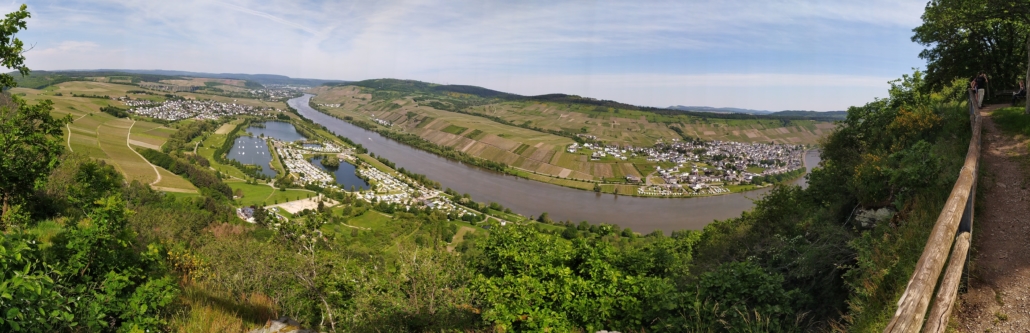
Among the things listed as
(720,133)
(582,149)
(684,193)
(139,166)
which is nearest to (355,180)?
(139,166)

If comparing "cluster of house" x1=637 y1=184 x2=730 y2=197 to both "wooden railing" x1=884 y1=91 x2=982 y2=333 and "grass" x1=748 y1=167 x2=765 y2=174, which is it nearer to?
"grass" x1=748 y1=167 x2=765 y2=174

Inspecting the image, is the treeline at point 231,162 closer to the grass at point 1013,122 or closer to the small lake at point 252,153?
the small lake at point 252,153

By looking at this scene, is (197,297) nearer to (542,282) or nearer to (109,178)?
(109,178)

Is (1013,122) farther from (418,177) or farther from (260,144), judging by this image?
(260,144)

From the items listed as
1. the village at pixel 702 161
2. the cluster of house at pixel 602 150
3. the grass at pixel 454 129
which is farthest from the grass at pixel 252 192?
the cluster of house at pixel 602 150

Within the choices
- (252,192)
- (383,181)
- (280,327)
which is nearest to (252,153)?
(252,192)

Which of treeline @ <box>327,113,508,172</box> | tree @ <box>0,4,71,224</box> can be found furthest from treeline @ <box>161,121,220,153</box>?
tree @ <box>0,4,71,224</box>
